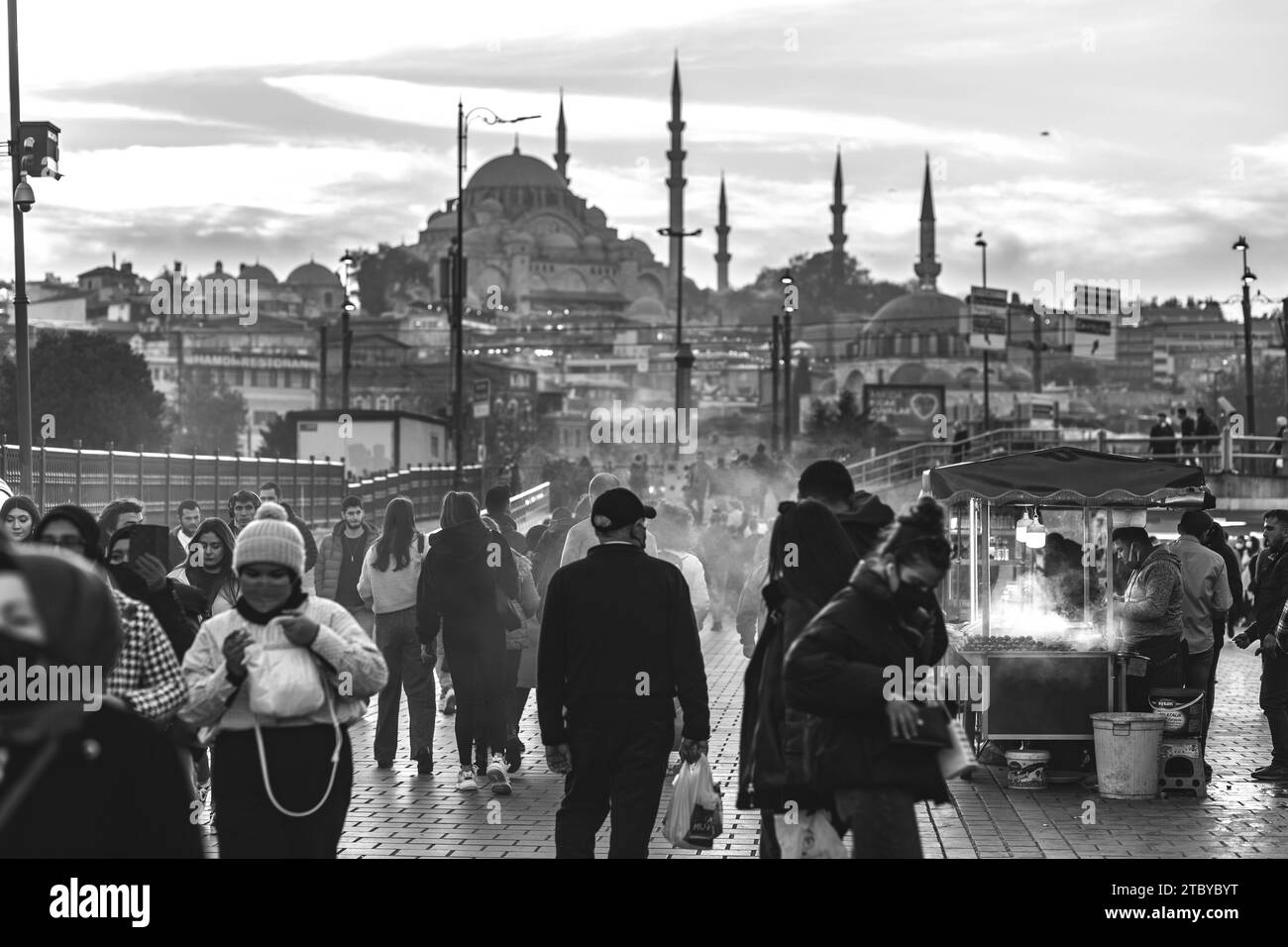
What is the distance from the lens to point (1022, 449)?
4569 cm

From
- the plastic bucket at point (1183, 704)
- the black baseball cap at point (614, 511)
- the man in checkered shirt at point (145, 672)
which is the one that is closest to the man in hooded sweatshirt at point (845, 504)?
the black baseball cap at point (614, 511)

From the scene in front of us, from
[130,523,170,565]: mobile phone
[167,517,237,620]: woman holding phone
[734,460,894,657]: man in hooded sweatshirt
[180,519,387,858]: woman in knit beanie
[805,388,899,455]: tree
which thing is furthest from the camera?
[805,388,899,455]: tree

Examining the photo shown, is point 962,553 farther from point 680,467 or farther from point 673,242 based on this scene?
point 673,242

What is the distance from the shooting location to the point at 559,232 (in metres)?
170

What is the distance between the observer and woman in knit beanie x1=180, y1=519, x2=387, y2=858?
5.64 m

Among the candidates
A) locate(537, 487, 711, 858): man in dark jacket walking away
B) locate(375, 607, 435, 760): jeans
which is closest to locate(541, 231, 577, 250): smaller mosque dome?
locate(375, 607, 435, 760): jeans

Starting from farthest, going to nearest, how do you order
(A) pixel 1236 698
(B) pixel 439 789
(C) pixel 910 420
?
1. (C) pixel 910 420
2. (A) pixel 1236 698
3. (B) pixel 439 789

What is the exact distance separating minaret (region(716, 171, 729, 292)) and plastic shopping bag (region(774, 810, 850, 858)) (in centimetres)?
17567

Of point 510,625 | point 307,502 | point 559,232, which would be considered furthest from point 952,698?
point 559,232

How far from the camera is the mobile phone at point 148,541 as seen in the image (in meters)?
7.91

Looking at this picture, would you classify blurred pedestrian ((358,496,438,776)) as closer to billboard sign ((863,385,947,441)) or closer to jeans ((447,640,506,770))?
jeans ((447,640,506,770))

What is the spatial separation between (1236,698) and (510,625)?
8083mm

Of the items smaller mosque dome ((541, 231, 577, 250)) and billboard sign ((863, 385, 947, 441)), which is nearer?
billboard sign ((863, 385, 947, 441))
